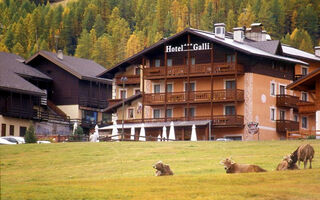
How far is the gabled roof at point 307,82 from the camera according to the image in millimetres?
63938

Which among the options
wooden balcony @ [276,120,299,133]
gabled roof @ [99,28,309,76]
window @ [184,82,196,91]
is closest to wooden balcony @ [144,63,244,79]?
window @ [184,82,196,91]

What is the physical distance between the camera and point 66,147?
52000mm

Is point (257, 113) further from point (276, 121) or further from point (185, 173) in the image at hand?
point (185, 173)

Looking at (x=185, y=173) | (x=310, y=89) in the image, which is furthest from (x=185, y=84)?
(x=185, y=173)

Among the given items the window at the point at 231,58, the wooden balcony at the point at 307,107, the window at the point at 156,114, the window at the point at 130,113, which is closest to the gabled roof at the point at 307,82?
the wooden balcony at the point at 307,107

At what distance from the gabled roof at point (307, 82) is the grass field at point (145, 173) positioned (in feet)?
39.0

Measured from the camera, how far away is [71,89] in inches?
3799

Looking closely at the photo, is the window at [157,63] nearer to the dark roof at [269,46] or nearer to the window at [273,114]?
the dark roof at [269,46]

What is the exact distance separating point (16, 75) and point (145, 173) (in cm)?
5423

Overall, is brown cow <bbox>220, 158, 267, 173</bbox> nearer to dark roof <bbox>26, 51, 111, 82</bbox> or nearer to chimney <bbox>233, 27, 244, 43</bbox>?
chimney <bbox>233, 27, 244, 43</bbox>

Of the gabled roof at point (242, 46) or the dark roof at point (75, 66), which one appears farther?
the dark roof at point (75, 66)

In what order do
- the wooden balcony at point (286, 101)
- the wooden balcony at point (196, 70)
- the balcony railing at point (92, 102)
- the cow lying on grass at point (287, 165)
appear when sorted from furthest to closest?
the balcony railing at point (92, 102), the wooden balcony at point (286, 101), the wooden balcony at point (196, 70), the cow lying on grass at point (287, 165)

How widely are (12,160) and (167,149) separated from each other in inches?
357

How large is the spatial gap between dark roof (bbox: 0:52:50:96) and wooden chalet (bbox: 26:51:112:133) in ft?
5.11
